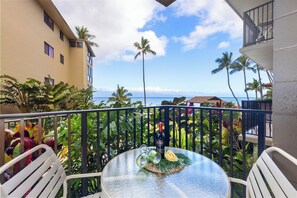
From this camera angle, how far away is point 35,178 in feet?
3.36

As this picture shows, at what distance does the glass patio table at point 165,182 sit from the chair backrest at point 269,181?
0.58 ft

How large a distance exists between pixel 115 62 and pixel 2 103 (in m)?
36.1

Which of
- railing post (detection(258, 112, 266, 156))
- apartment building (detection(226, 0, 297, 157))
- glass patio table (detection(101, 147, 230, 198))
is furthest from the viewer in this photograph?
railing post (detection(258, 112, 266, 156))

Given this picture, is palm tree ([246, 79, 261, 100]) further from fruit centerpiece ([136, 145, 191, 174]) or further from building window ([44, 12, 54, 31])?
fruit centerpiece ([136, 145, 191, 174])

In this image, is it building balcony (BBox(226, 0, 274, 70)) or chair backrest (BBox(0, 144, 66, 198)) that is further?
building balcony (BBox(226, 0, 274, 70))

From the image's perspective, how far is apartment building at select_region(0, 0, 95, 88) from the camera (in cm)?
720

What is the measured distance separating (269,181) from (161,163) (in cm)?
64

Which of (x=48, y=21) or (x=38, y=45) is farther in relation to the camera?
(x=48, y=21)

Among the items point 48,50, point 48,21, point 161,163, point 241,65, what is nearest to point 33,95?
point 48,50

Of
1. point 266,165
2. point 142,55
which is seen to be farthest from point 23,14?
point 142,55

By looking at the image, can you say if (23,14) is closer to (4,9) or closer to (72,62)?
(4,9)

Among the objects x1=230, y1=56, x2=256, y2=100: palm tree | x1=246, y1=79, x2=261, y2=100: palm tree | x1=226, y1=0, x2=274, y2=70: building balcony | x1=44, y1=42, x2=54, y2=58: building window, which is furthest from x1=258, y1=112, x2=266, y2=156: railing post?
x1=246, y1=79, x2=261, y2=100: palm tree

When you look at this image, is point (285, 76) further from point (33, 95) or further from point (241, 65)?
point (241, 65)

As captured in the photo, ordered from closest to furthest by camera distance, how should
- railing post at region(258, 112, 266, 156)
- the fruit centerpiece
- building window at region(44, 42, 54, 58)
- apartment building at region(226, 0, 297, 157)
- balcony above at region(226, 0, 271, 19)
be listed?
the fruit centerpiece, apartment building at region(226, 0, 297, 157), railing post at region(258, 112, 266, 156), balcony above at region(226, 0, 271, 19), building window at region(44, 42, 54, 58)
